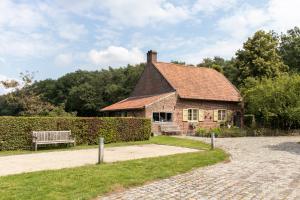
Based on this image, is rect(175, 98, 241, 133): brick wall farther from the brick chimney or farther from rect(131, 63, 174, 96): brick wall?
the brick chimney

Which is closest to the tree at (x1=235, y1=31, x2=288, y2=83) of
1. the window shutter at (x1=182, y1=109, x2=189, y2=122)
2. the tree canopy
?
the tree canopy

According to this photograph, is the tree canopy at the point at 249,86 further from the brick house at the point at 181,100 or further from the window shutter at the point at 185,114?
the window shutter at the point at 185,114

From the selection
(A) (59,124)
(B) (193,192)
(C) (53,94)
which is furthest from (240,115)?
(C) (53,94)

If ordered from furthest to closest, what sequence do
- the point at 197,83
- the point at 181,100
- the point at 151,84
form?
the point at 151,84
the point at 197,83
the point at 181,100

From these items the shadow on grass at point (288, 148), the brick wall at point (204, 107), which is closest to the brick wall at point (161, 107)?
the brick wall at point (204, 107)

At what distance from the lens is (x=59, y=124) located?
17.0 m

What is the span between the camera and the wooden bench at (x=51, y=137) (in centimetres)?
1572

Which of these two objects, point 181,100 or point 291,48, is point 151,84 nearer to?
point 181,100

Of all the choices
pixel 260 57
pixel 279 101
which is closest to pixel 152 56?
pixel 279 101

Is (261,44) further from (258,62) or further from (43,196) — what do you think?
(43,196)

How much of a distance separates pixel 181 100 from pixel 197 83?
3814 millimetres

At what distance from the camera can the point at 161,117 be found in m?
27.8

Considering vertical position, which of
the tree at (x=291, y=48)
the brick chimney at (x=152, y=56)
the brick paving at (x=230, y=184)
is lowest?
the brick paving at (x=230, y=184)

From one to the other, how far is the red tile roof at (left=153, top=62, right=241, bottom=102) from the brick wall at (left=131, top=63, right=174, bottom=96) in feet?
1.53
